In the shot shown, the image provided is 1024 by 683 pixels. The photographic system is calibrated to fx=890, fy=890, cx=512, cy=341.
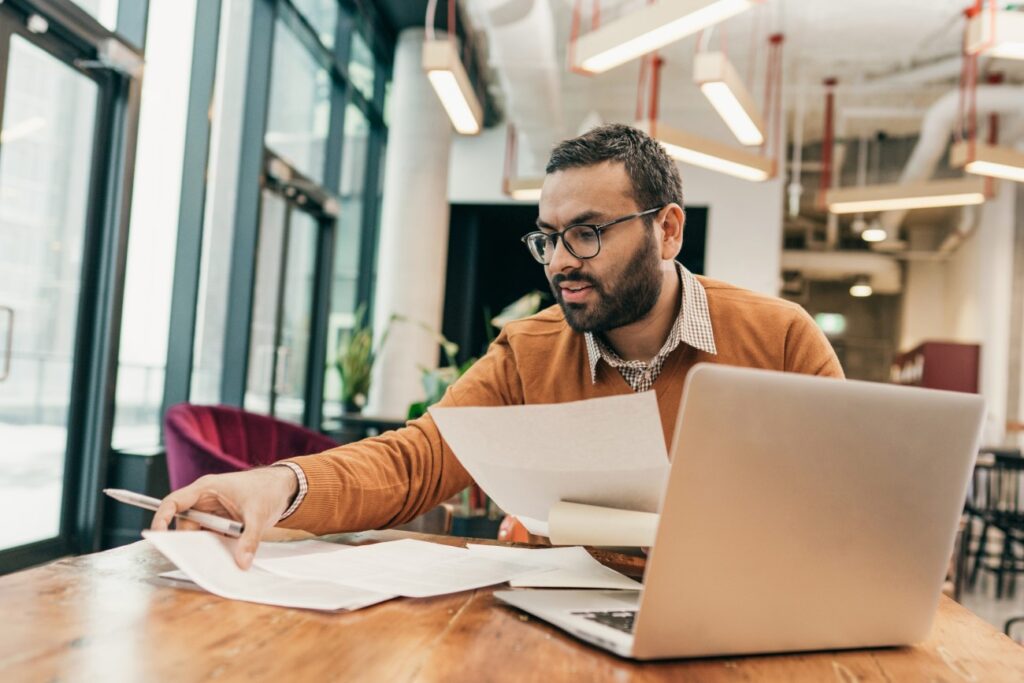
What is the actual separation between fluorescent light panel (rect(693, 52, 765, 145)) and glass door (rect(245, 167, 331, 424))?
2503mm

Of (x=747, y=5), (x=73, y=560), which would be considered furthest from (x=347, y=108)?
(x=73, y=560)

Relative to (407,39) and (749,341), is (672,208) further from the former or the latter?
(407,39)

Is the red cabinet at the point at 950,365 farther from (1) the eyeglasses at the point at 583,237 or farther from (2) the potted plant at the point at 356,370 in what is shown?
(1) the eyeglasses at the point at 583,237

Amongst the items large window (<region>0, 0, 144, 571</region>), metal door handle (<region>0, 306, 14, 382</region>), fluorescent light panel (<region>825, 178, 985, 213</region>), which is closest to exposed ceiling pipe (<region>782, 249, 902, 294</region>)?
fluorescent light panel (<region>825, 178, 985, 213</region>)

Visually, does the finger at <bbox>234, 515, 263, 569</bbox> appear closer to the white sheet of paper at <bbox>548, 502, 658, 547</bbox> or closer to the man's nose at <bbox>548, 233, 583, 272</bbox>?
the white sheet of paper at <bbox>548, 502, 658, 547</bbox>

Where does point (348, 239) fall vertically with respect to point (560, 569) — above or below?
above

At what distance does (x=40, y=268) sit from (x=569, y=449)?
3111mm

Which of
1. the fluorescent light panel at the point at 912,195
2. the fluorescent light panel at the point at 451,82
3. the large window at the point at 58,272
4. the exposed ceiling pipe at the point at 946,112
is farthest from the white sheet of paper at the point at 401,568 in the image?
the exposed ceiling pipe at the point at 946,112

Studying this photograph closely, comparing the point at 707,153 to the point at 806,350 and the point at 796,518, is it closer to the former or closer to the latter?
the point at 806,350

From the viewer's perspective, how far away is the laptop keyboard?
75 cm

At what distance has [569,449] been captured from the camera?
83 cm

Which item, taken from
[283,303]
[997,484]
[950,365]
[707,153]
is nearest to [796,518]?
[707,153]

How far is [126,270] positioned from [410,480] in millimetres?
2834

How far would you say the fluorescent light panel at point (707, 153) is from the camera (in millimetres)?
4914
